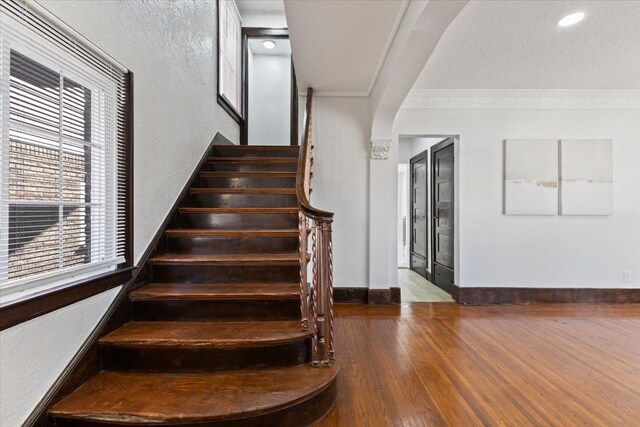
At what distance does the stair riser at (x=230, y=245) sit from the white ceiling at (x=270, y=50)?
376cm

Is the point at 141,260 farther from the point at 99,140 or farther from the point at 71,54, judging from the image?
the point at 71,54

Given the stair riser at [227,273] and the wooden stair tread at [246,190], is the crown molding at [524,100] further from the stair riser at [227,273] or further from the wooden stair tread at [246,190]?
the stair riser at [227,273]

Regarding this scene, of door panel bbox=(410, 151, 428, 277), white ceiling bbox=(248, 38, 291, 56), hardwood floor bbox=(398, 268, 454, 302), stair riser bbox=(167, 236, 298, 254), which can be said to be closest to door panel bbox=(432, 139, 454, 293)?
hardwood floor bbox=(398, 268, 454, 302)

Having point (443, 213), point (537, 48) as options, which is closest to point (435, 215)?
point (443, 213)

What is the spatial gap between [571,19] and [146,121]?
3312 millimetres

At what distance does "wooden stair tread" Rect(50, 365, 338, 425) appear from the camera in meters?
1.36

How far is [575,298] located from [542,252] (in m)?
0.67

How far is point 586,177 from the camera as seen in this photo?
377 cm

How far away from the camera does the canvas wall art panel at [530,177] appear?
3.75 meters

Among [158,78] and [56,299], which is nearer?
[56,299]

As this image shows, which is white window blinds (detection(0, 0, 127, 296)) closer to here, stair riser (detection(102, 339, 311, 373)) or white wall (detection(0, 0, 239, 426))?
white wall (detection(0, 0, 239, 426))

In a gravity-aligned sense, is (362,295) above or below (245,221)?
below

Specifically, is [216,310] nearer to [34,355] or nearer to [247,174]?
[34,355]

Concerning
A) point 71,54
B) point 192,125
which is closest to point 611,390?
point 71,54
